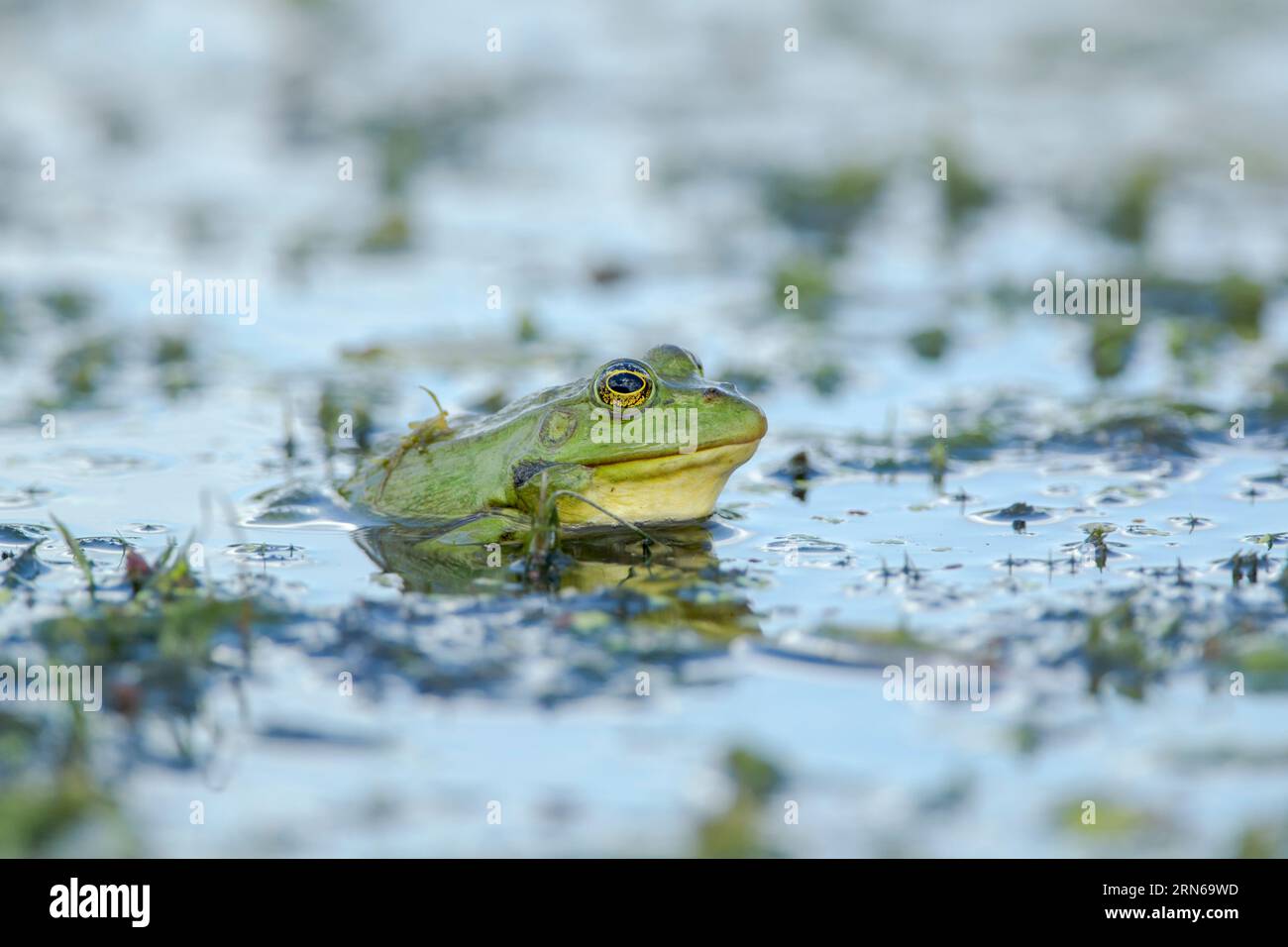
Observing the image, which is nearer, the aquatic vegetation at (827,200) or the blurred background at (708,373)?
the blurred background at (708,373)

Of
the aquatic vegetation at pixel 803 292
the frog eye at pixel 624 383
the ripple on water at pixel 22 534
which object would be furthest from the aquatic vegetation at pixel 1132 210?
the ripple on water at pixel 22 534

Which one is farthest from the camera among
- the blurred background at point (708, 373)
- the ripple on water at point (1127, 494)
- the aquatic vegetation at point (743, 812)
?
the ripple on water at point (1127, 494)

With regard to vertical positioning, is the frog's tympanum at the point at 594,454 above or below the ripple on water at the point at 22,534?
above

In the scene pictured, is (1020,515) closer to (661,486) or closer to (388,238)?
(661,486)

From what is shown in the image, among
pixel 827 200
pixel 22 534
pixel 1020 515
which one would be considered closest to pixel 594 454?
pixel 1020 515

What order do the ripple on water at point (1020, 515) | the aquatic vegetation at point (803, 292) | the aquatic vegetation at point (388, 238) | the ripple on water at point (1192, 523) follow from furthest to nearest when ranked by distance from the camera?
the aquatic vegetation at point (388, 238), the aquatic vegetation at point (803, 292), the ripple on water at point (1020, 515), the ripple on water at point (1192, 523)

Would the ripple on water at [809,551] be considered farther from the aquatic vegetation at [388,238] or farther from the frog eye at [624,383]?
the aquatic vegetation at [388,238]

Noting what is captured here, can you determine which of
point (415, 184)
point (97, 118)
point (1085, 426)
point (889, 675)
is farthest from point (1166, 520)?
point (97, 118)

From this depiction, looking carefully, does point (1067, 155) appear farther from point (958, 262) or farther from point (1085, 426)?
point (1085, 426)

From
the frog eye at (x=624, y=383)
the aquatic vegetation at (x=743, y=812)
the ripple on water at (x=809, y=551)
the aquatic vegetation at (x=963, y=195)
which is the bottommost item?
the aquatic vegetation at (x=743, y=812)
